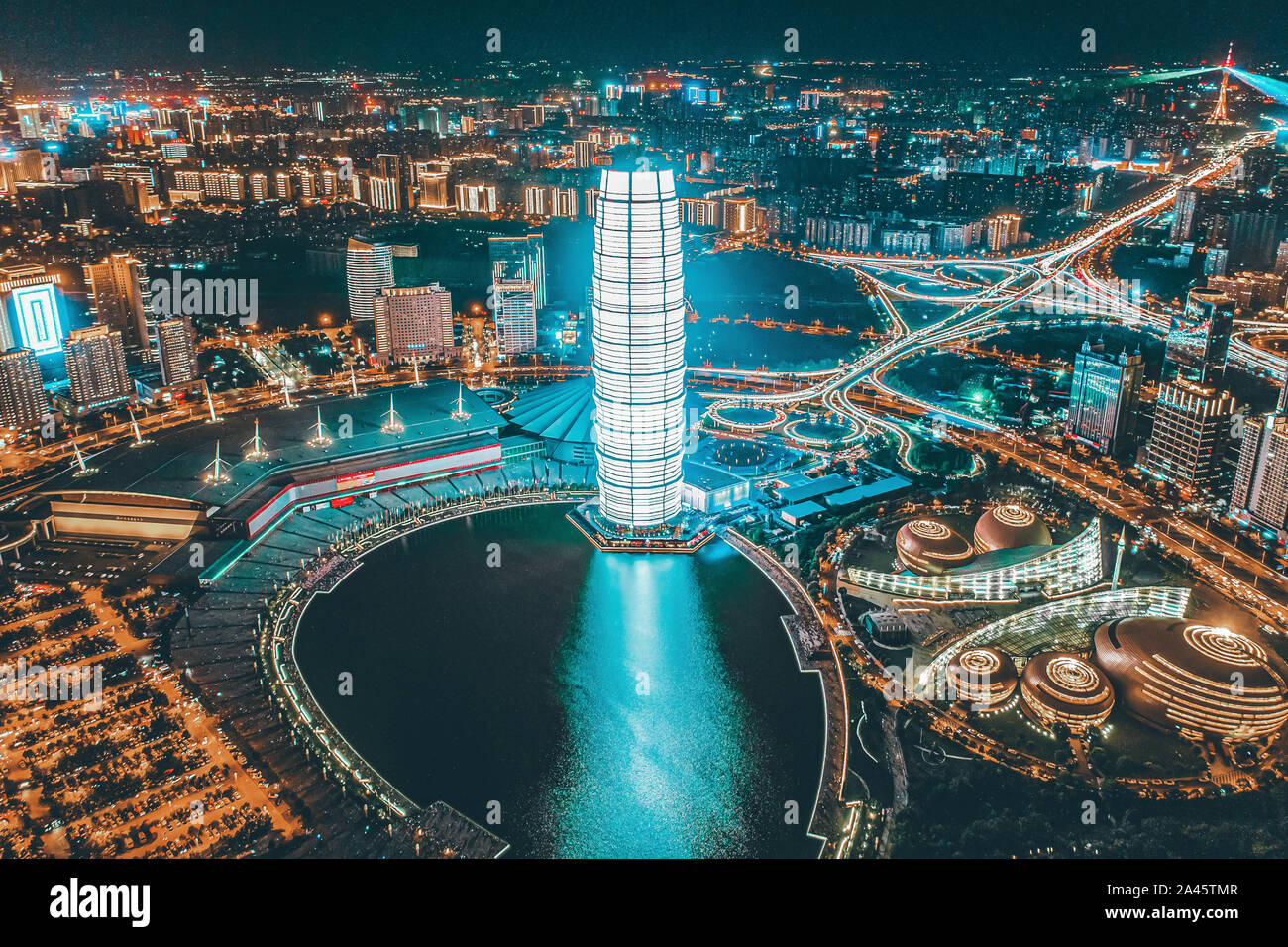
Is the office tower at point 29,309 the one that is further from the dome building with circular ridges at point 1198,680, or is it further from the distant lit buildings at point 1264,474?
the distant lit buildings at point 1264,474

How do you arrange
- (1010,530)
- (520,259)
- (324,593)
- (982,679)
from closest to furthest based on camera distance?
(982,679), (324,593), (1010,530), (520,259)

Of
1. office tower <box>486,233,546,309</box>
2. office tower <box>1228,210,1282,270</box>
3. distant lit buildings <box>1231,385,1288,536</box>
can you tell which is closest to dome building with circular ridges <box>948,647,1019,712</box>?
distant lit buildings <box>1231,385,1288,536</box>

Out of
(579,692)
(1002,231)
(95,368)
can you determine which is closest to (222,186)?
(95,368)

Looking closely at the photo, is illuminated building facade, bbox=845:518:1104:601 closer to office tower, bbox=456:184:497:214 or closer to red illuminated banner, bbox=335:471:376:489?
red illuminated banner, bbox=335:471:376:489

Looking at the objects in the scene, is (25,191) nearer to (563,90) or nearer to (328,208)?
(328,208)

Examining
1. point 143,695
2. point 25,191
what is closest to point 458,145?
point 25,191

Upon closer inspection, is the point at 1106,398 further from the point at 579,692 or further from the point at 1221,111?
the point at 1221,111
